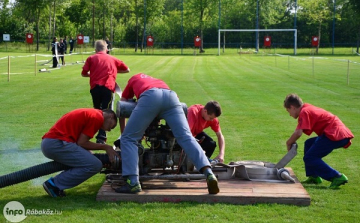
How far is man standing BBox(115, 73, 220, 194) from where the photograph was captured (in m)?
6.98

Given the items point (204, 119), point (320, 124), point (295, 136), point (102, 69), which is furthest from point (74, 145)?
point (102, 69)

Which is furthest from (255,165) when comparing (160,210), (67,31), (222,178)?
(67,31)

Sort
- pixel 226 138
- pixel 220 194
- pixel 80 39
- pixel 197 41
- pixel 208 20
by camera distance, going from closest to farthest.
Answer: pixel 220 194
pixel 226 138
pixel 80 39
pixel 197 41
pixel 208 20

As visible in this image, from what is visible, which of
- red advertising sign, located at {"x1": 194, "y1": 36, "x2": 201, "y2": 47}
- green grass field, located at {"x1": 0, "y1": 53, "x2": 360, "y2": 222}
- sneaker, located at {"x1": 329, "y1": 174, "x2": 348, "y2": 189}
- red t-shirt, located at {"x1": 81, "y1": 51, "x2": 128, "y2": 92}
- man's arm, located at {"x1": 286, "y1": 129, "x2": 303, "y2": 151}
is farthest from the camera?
red advertising sign, located at {"x1": 194, "y1": 36, "x2": 201, "y2": 47}

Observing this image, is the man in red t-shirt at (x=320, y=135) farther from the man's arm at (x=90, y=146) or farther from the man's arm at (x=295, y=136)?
the man's arm at (x=90, y=146)

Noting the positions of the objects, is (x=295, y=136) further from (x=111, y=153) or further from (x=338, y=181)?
(x=111, y=153)

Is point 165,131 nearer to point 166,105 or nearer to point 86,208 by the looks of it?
point 166,105

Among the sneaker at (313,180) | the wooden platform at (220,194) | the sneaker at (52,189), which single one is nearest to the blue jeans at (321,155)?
the sneaker at (313,180)

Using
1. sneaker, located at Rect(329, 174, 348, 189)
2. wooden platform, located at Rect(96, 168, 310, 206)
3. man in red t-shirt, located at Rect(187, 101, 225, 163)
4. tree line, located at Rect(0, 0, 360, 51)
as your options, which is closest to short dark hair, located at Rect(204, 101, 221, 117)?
man in red t-shirt, located at Rect(187, 101, 225, 163)

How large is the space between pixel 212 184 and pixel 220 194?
0.74ft

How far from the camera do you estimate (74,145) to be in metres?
7.11

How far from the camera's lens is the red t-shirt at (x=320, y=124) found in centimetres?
770

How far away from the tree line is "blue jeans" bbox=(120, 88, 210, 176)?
73.7 m

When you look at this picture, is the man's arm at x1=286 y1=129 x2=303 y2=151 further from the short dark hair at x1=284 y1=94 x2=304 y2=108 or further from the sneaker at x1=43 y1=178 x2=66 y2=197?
the sneaker at x1=43 y1=178 x2=66 y2=197
